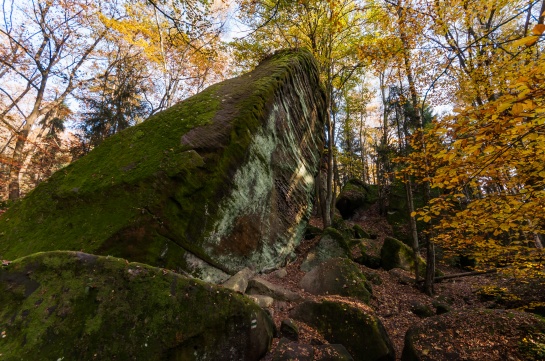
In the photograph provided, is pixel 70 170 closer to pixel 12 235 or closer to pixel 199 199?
pixel 12 235

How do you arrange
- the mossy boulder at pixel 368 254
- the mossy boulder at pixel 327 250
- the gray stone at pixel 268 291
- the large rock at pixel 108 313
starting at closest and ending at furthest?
1. the large rock at pixel 108 313
2. the gray stone at pixel 268 291
3. the mossy boulder at pixel 327 250
4. the mossy boulder at pixel 368 254

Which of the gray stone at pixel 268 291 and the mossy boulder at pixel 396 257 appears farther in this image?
the mossy boulder at pixel 396 257

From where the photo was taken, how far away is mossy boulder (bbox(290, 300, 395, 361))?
12.8ft

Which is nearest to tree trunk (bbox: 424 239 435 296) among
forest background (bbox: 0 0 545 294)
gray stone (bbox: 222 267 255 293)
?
forest background (bbox: 0 0 545 294)

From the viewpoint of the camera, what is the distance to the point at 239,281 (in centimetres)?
520

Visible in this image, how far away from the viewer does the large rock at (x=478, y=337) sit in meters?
3.54

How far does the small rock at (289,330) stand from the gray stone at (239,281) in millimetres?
1255

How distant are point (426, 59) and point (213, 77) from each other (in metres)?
14.2

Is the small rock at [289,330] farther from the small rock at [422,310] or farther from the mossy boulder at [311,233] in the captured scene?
the mossy boulder at [311,233]

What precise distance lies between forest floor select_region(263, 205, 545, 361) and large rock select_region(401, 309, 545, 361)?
0.05 ft

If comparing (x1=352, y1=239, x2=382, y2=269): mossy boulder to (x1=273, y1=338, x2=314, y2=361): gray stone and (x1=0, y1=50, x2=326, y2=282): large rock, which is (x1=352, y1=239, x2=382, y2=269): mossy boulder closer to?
(x1=0, y1=50, x2=326, y2=282): large rock

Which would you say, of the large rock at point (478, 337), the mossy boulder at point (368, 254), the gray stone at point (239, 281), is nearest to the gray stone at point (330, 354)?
the large rock at point (478, 337)

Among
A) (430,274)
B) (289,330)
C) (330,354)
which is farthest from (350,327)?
(430,274)

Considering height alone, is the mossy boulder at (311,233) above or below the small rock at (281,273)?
above
